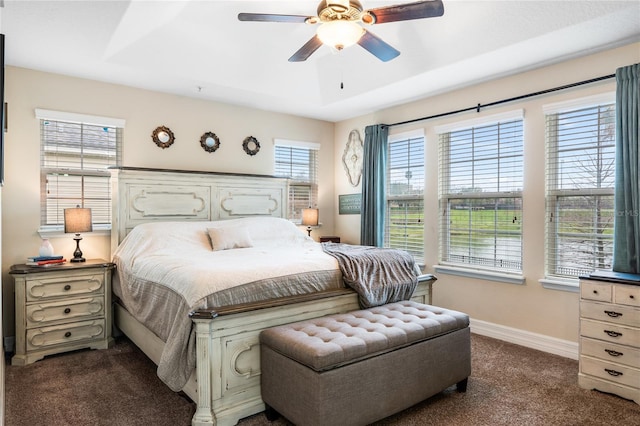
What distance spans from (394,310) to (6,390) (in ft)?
9.08

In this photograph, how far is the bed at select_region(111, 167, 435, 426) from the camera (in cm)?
224

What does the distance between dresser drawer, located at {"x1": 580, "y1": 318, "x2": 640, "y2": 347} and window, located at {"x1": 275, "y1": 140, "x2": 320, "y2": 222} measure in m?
3.50

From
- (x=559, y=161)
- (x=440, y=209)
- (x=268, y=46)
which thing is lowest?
(x=440, y=209)

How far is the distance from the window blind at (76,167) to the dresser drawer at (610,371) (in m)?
4.44

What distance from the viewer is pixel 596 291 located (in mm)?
2779

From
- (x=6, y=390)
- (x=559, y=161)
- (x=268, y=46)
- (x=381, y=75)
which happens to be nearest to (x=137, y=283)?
(x=6, y=390)

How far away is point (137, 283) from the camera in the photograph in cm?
304

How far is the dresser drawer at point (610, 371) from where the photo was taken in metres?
2.60

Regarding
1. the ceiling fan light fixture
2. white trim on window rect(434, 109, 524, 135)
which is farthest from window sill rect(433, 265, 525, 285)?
the ceiling fan light fixture

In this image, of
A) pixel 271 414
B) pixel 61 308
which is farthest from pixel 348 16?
pixel 61 308

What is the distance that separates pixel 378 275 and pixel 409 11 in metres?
1.83

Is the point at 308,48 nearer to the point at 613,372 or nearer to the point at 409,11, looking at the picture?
the point at 409,11

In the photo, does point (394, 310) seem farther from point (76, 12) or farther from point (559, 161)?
point (76, 12)

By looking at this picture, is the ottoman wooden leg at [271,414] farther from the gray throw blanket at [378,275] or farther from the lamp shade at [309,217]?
the lamp shade at [309,217]
